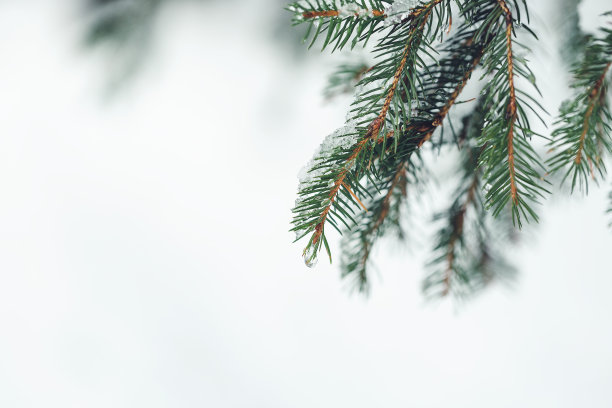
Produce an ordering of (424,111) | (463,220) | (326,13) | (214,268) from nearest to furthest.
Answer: (326,13) → (424,111) → (463,220) → (214,268)

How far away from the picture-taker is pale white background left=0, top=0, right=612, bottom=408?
1.36 m

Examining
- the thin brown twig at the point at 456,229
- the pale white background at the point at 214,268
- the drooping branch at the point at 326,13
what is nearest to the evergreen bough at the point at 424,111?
the drooping branch at the point at 326,13

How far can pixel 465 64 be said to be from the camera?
18.0 inches

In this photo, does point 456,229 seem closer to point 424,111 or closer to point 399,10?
point 424,111

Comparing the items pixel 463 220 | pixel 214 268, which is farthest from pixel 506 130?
pixel 214 268

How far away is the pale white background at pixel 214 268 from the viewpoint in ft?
4.47

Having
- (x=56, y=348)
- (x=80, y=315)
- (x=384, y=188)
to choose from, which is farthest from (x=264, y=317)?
(x=384, y=188)

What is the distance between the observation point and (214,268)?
5.56 ft

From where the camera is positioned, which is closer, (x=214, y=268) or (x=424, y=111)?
(x=424, y=111)

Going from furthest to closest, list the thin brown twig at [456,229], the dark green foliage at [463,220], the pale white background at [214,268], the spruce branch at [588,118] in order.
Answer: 1. the pale white background at [214,268]
2. the thin brown twig at [456,229]
3. the dark green foliage at [463,220]
4. the spruce branch at [588,118]

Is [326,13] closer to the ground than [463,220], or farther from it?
farther from it

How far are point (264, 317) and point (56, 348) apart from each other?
92 centimetres

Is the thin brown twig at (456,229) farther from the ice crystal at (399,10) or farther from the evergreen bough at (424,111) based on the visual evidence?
the ice crystal at (399,10)

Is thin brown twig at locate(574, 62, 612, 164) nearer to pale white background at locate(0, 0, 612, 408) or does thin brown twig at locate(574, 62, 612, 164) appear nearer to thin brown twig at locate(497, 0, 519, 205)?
thin brown twig at locate(497, 0, 519, 205)
